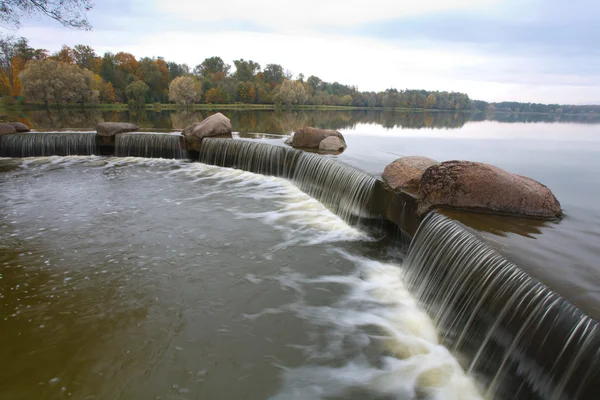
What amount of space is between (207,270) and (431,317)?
395cm

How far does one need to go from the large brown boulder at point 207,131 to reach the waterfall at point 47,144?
17.0 feet

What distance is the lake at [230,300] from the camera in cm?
400

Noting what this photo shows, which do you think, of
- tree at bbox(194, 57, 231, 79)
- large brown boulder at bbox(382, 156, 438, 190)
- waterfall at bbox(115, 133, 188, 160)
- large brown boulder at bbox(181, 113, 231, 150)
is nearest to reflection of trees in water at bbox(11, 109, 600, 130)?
large brown boulder at bbox(181, 113, 231, 150)

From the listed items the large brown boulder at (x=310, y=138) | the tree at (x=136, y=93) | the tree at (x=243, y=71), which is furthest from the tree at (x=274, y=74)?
the large brown boulder at (x=310, y=138)

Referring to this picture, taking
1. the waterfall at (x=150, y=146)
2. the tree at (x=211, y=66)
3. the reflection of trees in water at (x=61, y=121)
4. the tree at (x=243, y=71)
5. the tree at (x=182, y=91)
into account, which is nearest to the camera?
the waterfall at (x=150, y=146)

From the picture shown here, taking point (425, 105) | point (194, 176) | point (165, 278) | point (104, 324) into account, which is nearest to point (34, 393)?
point (104, 324)

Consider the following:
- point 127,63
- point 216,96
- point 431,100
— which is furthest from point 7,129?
point 431,100

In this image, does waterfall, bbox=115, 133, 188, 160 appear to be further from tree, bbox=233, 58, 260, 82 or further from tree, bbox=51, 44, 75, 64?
tree, bbox=233, 58, 260, 82

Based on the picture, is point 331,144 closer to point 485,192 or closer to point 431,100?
point 485,192

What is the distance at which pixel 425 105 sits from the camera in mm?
130125

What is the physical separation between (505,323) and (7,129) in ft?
77.7

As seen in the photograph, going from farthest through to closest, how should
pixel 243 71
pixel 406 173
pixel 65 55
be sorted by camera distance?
1. pixel 243 71
2. pixel 65 55
3. pixel 406 173

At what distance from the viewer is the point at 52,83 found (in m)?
53.7

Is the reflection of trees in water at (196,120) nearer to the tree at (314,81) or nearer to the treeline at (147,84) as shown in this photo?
the treeline at (147,84)
